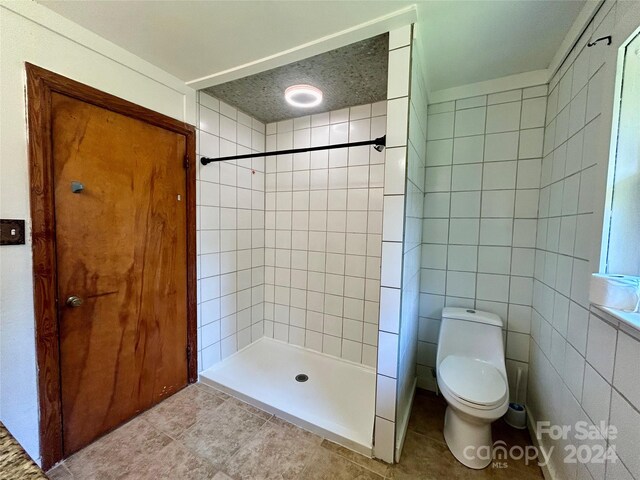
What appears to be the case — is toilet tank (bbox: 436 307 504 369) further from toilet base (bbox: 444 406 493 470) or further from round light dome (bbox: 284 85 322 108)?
round light dome (bbox: 284 85 322 108)

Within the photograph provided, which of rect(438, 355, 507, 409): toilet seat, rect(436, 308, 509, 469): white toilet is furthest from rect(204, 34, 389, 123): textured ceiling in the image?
rect(438, 355, 507, 409): toilet seat

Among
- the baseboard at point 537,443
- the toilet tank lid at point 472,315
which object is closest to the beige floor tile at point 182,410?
the toilet tank lid at point 472,315

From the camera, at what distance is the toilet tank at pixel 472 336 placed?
5.56 ft

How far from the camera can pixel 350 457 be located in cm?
141

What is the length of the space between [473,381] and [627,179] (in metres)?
1.18

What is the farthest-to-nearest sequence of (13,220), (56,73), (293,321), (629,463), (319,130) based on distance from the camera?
(293,321), (319,130), (56,73), (13,220), (629,463)

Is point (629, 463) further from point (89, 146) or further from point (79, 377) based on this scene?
point (89, 146)

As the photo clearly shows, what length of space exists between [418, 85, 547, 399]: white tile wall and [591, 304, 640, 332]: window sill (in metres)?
0.96

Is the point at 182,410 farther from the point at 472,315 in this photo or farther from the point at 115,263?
the point at 472,315

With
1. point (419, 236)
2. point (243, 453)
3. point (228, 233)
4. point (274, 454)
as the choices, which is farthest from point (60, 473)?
point (419, 236)

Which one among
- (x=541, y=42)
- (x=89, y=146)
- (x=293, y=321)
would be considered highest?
(x=541, y=42)

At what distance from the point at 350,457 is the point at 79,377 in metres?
1.55

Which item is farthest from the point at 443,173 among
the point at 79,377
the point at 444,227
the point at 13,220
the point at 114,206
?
the point at 79,377

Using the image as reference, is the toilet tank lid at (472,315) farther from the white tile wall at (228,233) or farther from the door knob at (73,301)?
the door knob at (73,301)
